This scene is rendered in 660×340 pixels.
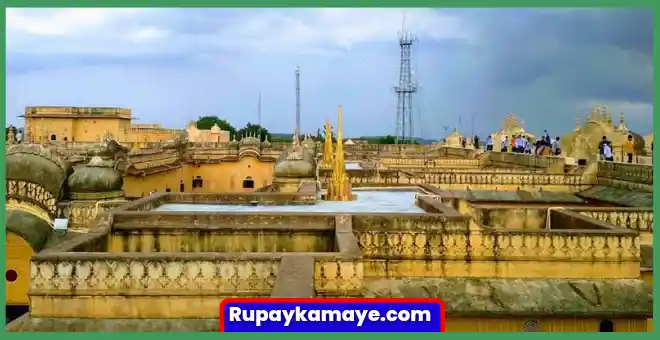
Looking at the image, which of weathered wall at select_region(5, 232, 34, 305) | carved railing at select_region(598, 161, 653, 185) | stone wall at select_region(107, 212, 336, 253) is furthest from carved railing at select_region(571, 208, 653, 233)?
weathered wall at select_region(5, 232, 34, 305)

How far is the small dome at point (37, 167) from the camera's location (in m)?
16.8

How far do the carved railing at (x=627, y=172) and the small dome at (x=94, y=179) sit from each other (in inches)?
618

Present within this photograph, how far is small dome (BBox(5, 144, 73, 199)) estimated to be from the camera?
662 inches

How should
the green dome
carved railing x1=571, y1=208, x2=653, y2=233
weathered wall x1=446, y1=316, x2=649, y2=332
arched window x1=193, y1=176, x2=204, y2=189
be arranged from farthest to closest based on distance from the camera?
arched window x1=193, y1=176, x2=204, y2=189 < carved railing x1=571, y1=208, x2=653, y2=233 < the green dome < weathered wall x1=446, y1=316, x2=649, y2=332

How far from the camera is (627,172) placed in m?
21.4

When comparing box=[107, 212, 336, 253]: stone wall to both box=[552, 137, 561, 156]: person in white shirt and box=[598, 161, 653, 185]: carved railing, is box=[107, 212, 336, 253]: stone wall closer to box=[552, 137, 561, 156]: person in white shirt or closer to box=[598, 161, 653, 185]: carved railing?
box=[598, 161, 653, 185]: carved railing

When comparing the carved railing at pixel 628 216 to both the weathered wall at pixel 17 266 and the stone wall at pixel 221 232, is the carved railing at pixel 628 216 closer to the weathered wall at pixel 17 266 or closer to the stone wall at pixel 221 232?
the stone wall at pixel 221 232

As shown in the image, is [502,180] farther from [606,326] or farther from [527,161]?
[606,326]

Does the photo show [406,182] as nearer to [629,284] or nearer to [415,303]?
[629,284]

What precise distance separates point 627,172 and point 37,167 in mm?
18242

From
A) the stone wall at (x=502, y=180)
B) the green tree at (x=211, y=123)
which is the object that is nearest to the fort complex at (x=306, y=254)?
the stone wall at (x=502, y=180)

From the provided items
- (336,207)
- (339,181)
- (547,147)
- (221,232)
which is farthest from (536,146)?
(221,232)

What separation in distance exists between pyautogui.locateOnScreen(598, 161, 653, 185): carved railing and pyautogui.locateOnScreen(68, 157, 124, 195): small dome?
15.7 m

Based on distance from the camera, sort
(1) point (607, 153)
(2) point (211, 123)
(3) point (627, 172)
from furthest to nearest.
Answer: (2) point (211, 123) → (1) point (607, 153) → (3) point (627, 172)
